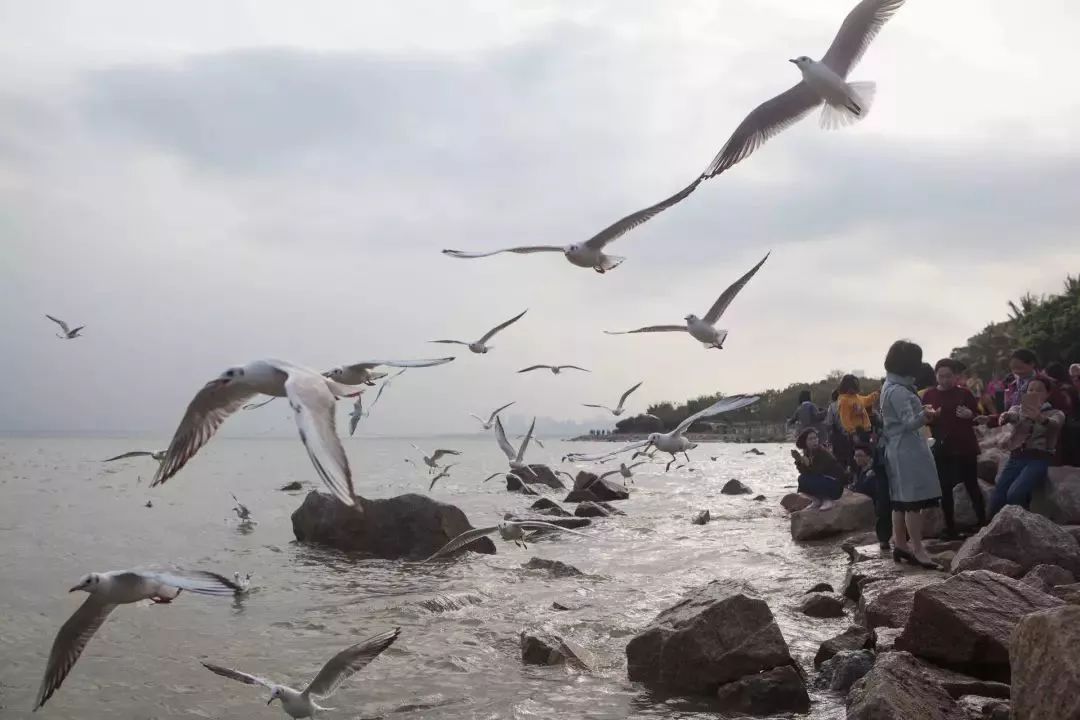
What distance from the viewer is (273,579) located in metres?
11.4

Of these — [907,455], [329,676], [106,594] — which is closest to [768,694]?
[329,676]

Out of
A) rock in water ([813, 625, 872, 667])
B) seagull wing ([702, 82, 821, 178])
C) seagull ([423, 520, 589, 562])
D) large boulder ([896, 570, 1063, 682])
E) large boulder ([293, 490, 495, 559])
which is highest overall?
seagull wing ([702, 82, 821, 178])

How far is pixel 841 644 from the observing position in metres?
6.32

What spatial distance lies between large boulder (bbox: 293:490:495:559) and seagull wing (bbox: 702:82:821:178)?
Result: 756 centimetres

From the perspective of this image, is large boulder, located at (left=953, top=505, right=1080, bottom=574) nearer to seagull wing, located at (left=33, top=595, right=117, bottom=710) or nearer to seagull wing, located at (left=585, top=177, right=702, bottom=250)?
seagull wing, located at (left=585, top=177, right=702, bottom=250)

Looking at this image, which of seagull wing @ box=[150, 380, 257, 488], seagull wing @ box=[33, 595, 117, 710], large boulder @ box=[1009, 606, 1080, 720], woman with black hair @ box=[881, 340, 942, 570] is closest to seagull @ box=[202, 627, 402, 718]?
seagull wing @ box=[33, 595, 117, 710]

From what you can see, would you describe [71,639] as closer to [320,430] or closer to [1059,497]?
[320,430]

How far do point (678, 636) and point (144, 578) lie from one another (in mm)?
3703

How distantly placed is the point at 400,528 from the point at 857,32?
30.7 ft

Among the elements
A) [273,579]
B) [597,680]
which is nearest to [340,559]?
[273,579]

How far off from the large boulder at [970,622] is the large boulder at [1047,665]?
122cm

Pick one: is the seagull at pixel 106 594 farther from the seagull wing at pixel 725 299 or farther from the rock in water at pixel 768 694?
the seagull wing at pixel 725 299

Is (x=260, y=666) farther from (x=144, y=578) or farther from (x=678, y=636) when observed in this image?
(x=678, y=636)

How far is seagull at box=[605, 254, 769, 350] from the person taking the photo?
966cm
